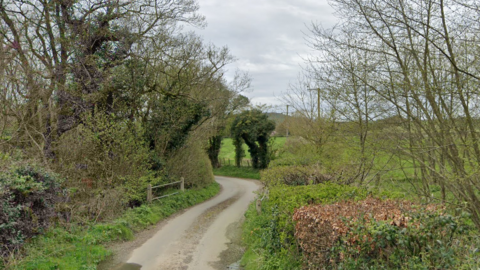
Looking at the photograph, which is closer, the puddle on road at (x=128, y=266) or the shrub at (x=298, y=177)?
the puddle on road at (x=128, y=266)

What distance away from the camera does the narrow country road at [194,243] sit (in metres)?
8.56

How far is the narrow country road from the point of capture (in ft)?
28.1

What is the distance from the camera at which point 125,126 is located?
569 inches

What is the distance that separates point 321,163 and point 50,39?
12.1 meters

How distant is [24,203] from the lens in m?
7.10

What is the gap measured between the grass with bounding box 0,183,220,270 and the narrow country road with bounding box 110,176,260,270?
27.0 inches

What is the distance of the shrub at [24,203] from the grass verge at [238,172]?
24.5 m

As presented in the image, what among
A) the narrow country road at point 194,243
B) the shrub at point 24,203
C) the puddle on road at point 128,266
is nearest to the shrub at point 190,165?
the narrow country road at point 194,243

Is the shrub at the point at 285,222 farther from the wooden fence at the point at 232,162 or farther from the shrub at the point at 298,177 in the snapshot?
the wooden fence at the point at 232,162

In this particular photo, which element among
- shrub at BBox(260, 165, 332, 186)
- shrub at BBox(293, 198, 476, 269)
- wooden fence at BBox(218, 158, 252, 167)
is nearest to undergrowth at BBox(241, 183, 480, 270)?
shrub at BBox(293, 198, 476, 269)

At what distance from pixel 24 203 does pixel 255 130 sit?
77.9 feet

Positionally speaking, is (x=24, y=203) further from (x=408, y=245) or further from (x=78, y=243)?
(x=408, y=245)

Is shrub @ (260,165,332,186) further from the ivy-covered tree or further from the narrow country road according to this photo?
the ivy-covered tree

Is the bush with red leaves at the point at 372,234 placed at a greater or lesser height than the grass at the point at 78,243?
greater
